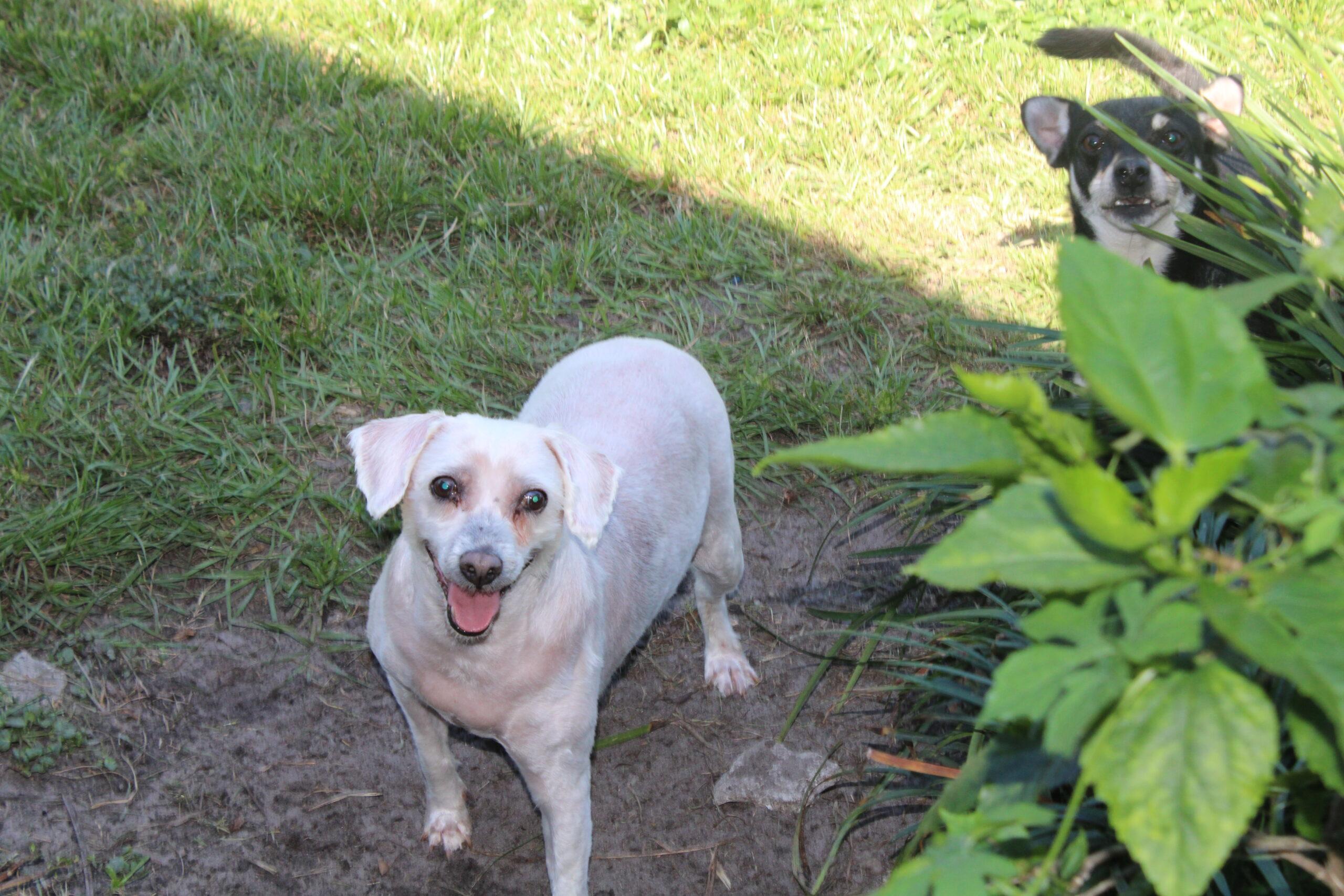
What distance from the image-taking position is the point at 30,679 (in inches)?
121

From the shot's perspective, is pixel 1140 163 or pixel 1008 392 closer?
pixel 1008 392

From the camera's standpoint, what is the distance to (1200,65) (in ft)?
10.7

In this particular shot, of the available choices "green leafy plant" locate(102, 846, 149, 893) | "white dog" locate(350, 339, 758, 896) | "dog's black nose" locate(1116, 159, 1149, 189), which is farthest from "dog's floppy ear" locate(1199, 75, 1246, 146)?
"green leafy plant" locate(102, 846, 149, 893)

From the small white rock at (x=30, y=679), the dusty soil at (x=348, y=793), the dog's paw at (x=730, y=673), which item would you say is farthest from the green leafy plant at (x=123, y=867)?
the dog's paw at (x=730, y=673)

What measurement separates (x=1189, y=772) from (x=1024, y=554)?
0.22m

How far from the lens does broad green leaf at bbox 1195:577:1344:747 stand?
0.82 metres

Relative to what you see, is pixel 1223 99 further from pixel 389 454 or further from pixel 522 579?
pixel 389 454

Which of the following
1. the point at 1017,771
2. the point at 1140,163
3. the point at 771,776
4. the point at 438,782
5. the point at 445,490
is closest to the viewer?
the point at 1017,771

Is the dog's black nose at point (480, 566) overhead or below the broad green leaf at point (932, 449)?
below

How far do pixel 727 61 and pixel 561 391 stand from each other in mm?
3228

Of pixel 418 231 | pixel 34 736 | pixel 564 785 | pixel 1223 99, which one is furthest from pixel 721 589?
pixel 1223 99

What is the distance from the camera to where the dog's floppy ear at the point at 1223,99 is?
371cm

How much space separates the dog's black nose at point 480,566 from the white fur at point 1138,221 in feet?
8.99

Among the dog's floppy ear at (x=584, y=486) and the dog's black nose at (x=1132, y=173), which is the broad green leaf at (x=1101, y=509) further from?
the dog's black nose at (x=1132, y=173)
